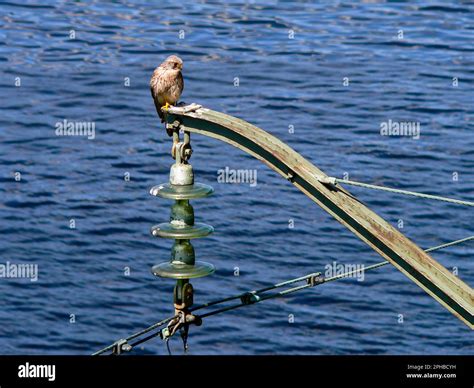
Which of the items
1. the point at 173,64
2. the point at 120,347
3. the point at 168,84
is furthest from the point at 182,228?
the point at 173,64

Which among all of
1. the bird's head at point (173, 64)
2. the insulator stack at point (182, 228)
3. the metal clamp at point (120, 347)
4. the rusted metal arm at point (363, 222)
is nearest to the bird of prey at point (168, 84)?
the bird's head at point (173, 64)

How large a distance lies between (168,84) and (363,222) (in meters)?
5.04

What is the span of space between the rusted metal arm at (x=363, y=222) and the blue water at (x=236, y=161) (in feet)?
73.4

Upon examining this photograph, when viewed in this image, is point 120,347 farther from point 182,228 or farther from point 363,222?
point 363,222

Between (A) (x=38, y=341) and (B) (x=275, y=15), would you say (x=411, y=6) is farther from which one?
(A) (x=38, y=341)

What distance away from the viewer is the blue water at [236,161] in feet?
124

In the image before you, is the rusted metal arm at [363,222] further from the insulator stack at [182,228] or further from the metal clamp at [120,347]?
the metal clamp at [120,347]

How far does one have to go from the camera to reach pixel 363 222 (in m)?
12.7

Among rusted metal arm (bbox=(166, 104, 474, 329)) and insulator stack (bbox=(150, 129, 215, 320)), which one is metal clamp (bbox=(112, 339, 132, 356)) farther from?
rusted metal arm (bbox=(166, 104, 474, 329))

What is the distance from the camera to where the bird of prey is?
16922mm

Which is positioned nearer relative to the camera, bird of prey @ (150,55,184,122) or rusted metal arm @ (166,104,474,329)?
rusted metal arm @ (166,104,474,329)

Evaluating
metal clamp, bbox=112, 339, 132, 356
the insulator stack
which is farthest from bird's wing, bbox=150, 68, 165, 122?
metal clamp, bbox=112, 339, 132, 356

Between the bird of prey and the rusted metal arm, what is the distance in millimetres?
3062
